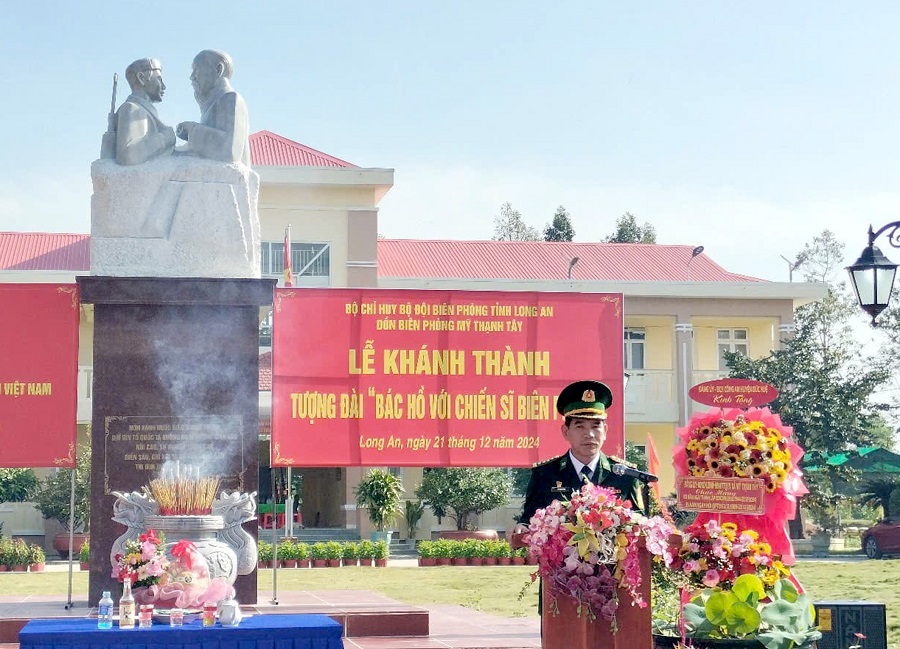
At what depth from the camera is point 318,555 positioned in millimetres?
23406

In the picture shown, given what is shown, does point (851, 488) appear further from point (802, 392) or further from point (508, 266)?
point (508, 266)

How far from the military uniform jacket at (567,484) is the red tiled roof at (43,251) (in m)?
24.3

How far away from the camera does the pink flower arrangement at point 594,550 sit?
197 inches

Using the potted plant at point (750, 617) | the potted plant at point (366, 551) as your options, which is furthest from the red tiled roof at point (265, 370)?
the potted plant at point (750, 617)

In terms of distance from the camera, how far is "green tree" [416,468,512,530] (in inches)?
1082

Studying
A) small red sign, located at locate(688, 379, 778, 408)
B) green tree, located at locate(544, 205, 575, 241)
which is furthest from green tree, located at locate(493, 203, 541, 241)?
small red sign, located at locate(688, 379, 778, 408)

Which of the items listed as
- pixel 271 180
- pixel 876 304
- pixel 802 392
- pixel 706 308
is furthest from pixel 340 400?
pixel 706 308

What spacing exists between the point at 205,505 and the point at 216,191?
264cm

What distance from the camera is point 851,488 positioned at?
3050cm

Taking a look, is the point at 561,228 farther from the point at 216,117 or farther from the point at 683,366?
the point at 216,117

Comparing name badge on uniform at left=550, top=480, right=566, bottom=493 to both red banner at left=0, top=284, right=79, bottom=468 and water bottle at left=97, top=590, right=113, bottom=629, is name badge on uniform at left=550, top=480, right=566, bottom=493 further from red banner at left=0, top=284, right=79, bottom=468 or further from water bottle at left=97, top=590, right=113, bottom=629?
red banner at left=0, top=284, right=79, bottom=468

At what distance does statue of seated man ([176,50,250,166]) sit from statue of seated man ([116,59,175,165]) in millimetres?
187

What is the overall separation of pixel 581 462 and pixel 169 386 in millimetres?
4923

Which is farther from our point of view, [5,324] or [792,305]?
[792,305]
